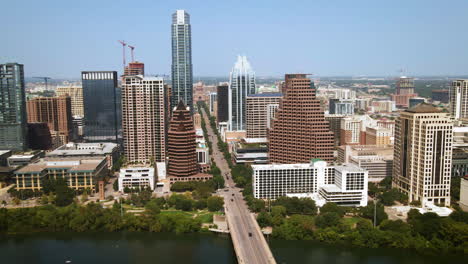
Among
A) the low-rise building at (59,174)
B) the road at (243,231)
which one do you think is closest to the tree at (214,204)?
the road at (243,231)

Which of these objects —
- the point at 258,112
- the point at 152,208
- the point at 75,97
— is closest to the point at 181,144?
the point at 152,208

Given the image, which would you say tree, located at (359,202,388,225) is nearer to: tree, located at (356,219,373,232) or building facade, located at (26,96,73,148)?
tree, located at (356,219,373,232)

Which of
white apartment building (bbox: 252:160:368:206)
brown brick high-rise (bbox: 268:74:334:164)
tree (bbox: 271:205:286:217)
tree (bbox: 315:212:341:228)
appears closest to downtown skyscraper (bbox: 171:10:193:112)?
brown brick high-rise (bbox: 268:74:334:164)

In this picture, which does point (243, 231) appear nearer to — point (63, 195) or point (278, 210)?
point (278, 210)

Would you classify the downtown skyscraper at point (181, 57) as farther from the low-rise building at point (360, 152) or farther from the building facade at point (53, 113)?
the low-rise building at point (360, 152)

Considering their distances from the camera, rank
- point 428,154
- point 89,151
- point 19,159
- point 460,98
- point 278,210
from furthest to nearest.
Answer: point 460,98, point 89,151, point 19,159, point 428,154, point 278,210

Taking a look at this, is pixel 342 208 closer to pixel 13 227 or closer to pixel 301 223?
pixel 301 223
